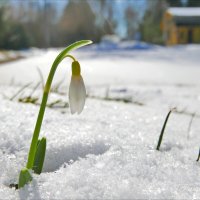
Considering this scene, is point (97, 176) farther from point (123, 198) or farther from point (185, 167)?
point (185, 167)

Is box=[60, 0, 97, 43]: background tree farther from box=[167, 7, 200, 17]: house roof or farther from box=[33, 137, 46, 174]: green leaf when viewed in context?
box=[33, 137, 46, 174]: green leaf

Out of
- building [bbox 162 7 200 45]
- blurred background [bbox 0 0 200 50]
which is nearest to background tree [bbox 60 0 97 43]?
blurred background [bbox 0 0 200 50]

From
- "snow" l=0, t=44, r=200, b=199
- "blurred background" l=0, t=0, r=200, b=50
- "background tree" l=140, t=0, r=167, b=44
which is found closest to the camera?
"snow" l=0, t=44, r=200, b=199

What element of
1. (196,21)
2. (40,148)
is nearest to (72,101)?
(40,148)

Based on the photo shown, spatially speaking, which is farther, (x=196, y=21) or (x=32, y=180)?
(x=196, y=21)

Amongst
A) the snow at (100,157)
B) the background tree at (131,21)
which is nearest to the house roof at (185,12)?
the background tree at (131,21)

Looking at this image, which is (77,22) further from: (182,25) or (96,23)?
(182,25)
